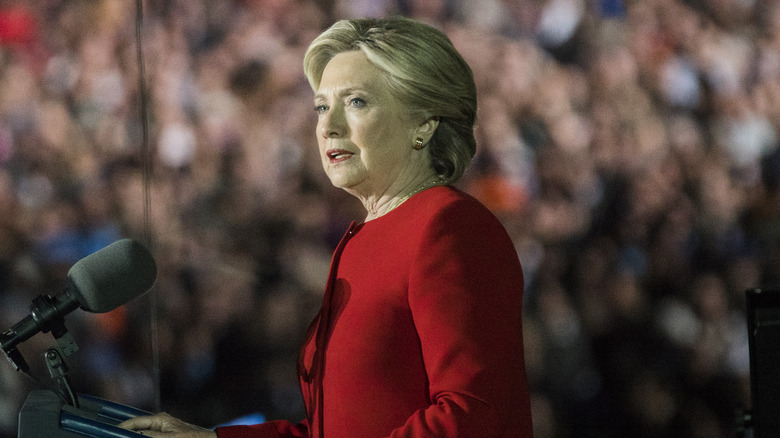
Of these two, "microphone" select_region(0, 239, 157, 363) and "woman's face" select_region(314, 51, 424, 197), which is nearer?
"microphone" select_region(0, 239, 157, 363)

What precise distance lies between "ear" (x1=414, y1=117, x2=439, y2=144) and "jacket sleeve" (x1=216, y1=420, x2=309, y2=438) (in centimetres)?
58

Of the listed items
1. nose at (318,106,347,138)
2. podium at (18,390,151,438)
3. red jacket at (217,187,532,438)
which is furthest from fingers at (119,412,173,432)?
nose at (318,106,347,138)

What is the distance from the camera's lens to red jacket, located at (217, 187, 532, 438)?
106cm

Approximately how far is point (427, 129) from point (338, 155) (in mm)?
163

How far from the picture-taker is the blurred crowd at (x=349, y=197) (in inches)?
94.4

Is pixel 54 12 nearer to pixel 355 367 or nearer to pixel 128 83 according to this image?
pixel 128 83

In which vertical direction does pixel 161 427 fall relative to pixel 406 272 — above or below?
below

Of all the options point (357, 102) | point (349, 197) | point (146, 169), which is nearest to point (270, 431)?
point (357, 102)

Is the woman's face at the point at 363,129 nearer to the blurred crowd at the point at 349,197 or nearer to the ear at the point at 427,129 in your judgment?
the ear at the point at 427,129

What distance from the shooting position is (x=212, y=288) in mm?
2545

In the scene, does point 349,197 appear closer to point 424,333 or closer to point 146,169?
point 146,169

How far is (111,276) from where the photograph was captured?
1.24 meters

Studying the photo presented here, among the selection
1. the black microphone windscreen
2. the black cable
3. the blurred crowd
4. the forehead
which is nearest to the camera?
the black microphone windscreen

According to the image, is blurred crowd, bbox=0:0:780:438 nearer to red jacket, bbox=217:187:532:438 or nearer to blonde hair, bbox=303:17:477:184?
blonde hair, bbox=303:17:477:184
